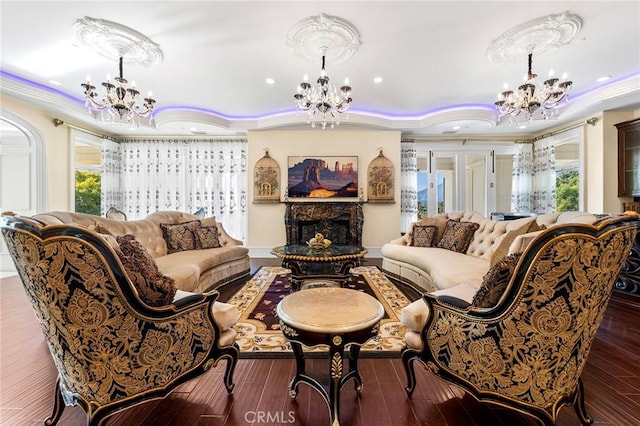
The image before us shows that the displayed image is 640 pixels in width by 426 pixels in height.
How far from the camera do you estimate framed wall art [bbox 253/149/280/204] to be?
19.4 ft

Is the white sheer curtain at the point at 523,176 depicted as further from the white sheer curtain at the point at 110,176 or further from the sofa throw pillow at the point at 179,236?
the white sheer curtain at the point at 110,176

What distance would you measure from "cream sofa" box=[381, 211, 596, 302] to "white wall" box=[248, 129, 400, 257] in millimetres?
1555

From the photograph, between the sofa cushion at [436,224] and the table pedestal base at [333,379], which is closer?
the table pedestal base at [333,379]

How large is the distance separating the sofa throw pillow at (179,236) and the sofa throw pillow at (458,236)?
3761 millimetres

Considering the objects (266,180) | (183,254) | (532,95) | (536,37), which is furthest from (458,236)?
(266,180)

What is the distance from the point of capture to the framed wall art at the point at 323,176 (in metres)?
5.88

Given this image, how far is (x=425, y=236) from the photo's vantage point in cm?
415

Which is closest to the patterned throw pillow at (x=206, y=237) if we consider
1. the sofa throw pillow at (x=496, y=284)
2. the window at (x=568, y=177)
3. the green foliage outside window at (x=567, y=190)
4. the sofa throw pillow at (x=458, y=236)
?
the sofa throw pillow at (x=458, y=236)

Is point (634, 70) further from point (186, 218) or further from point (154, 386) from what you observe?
point (186, 218)

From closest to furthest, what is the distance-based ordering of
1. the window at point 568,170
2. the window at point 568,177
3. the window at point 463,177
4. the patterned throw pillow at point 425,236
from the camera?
the patterned throw pillow at point 425,236, the window at point 568,170, the window at point 568,177, the window at point 463,177

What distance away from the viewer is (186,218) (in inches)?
170

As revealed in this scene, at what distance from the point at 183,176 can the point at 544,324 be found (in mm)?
6896

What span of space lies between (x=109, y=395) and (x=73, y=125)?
6165mm

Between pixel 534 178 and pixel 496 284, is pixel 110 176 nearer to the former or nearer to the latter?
pixel 496 284
